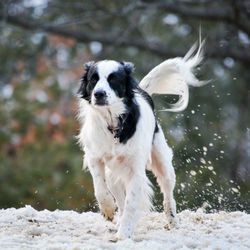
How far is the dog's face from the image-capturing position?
545 centimetres

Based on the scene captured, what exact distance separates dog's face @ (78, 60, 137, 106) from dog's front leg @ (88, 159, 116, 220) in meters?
0.58

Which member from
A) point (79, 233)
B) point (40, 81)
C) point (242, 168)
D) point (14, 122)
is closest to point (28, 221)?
point (79, 233)

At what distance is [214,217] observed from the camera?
21.6 feet

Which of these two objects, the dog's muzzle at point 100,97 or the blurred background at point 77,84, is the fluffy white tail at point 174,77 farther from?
the blurred background at point 77,84

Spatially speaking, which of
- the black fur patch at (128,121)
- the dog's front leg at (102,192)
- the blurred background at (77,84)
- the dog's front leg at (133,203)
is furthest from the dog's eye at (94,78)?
the blurred background at (77,84)

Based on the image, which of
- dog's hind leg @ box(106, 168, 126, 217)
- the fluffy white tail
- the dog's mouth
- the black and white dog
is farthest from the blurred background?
the dog's mouth

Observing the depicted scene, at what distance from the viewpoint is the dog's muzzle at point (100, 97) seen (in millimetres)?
5410

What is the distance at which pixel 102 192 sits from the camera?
5.62 meters

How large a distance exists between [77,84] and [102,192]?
1038 centimetres

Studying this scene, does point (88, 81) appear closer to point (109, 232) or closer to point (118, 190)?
point (118, 190)

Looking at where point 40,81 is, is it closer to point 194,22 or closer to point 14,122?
point 14,122

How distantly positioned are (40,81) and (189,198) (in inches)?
375

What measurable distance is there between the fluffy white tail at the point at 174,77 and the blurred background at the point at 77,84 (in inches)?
162

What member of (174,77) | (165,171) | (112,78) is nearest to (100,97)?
(112,78)
